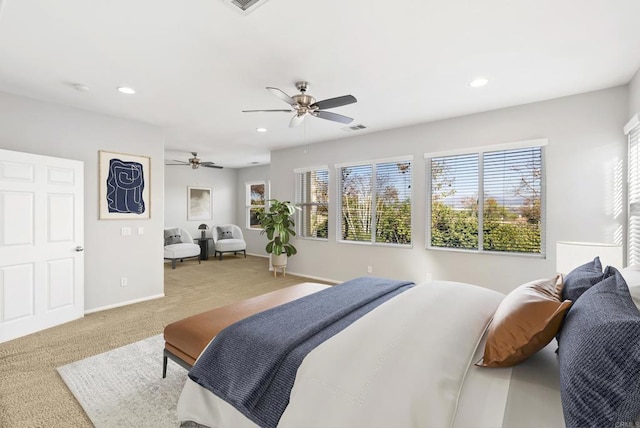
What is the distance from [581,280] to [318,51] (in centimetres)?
238

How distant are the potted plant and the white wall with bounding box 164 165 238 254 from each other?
337cm

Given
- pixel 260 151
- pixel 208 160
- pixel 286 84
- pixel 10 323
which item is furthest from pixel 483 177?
pixel 208 160

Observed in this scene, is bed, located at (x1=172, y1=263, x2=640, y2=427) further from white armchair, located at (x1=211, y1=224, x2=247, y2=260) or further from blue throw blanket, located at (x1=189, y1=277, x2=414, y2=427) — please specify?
white armchair, located at (x1=211, y1=224, x2=247, y2=260)

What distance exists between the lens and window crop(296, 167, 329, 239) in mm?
5855

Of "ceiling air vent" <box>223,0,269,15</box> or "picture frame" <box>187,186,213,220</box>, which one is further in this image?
"picture frame" <box>187,186,213,220</box>

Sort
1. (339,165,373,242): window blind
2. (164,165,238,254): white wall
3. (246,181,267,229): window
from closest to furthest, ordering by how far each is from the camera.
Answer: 1. (339,165,373,242): window blind
2. (164,165,238,254): white wall
3. (246,181,267,229): window

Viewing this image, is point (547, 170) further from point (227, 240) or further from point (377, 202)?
point (227, 240)

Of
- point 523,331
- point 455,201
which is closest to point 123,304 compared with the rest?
point 523,331

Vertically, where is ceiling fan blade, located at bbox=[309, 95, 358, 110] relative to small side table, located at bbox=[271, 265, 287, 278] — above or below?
above

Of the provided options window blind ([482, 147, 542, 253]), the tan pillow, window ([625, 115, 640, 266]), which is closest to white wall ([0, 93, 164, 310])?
the tan pillow

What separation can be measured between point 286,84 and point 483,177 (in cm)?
287

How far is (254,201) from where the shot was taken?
956 cm

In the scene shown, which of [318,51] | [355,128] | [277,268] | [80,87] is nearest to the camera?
[318,51]

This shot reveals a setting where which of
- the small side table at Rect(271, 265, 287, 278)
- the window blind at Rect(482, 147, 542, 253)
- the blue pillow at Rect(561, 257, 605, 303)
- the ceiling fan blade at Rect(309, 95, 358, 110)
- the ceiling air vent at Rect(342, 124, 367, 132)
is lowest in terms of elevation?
the small side table at Rect(271, 265, 287, 278)
